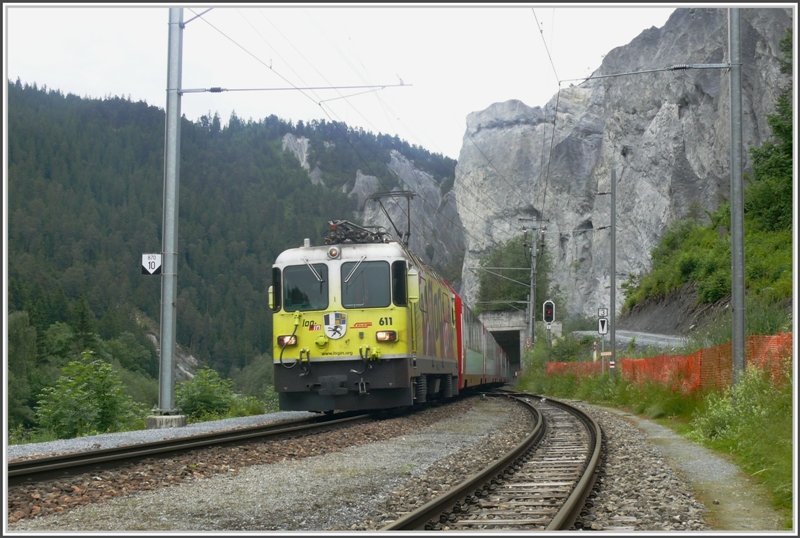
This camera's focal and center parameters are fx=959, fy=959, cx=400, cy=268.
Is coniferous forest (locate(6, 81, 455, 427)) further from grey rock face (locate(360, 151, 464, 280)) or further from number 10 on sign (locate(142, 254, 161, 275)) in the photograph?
number 10 on sign (locate(142, 254, 161, 275))

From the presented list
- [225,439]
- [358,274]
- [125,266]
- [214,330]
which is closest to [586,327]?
[358,274]

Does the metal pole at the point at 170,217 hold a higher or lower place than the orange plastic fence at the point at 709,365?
higher

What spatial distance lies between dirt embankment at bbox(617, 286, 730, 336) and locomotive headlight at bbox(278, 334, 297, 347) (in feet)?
80.6

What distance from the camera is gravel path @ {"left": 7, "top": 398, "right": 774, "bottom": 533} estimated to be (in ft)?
23.6

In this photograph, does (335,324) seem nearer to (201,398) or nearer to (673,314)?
(201,398)

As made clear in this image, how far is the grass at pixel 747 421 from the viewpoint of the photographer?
8898 mm

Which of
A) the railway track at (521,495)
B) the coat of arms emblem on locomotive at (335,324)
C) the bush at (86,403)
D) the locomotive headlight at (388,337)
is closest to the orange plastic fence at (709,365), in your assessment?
the railway track at (521,495)

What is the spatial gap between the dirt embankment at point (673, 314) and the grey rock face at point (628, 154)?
7.36 m

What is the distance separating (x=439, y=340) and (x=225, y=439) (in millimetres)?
9671

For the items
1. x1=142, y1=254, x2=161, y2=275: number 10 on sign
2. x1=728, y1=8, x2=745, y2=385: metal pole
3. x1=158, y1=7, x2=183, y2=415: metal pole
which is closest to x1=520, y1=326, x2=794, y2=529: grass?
x1=728, y1=8, x2=745, y2=385: metal pole

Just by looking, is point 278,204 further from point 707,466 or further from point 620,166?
point 707,466

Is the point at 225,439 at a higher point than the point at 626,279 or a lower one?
lower

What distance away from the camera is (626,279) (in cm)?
7275

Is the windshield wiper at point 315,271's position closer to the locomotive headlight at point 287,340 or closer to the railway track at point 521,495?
the locomotive headlight at point 287,340
